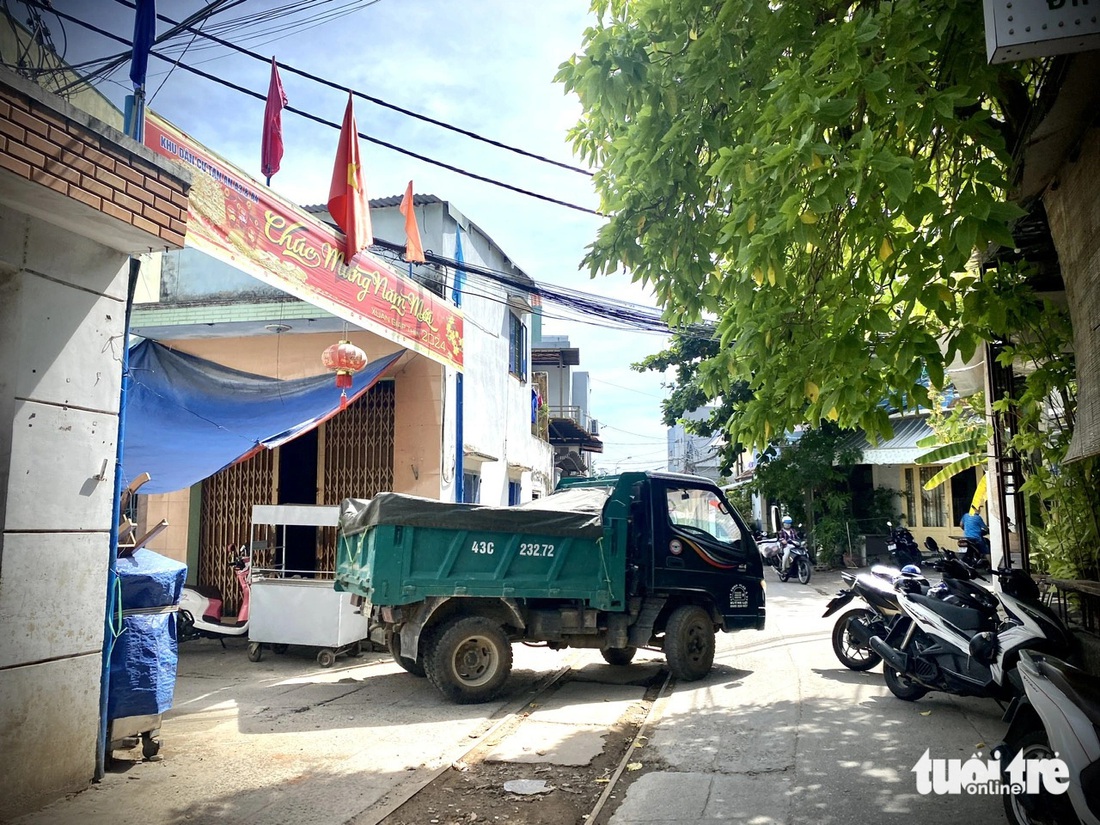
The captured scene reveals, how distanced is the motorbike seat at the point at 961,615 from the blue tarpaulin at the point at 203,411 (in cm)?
636

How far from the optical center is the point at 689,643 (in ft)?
25.7

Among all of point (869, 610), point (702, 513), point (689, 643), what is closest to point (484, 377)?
point (702, 513)

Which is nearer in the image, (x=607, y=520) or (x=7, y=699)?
(x=7, y=699)

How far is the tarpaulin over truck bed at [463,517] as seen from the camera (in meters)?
6.79

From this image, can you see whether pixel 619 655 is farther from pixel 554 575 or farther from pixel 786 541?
pixel 786 541

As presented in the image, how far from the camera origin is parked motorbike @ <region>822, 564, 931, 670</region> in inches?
276

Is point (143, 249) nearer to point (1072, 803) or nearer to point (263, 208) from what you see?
point (263, 208)

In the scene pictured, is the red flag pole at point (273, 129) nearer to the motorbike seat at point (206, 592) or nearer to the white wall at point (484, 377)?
the white wall at point (484, 377)

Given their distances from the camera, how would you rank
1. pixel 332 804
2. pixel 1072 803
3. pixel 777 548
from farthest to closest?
pixel 777 548 → pixel 332 804 → pixel 1072 803

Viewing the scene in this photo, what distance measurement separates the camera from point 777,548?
18.4 metres

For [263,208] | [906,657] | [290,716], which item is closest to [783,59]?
[906,657]

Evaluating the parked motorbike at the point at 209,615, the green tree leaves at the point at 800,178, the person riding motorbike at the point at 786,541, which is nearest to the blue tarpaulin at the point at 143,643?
the green tree leaves at the point at 800,178

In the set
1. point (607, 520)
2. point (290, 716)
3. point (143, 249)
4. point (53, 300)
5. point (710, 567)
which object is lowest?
point (290, 716)

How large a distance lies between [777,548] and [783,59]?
1544cm
